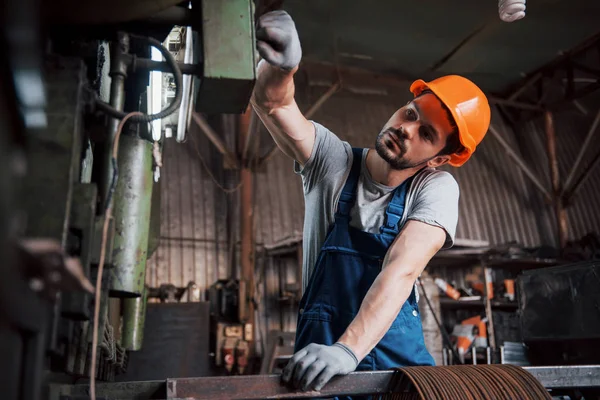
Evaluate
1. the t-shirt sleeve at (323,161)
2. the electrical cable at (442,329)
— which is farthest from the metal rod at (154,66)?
the electrical cable at (442,329)

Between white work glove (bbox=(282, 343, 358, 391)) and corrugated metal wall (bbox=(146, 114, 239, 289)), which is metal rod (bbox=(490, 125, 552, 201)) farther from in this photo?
white work glove (bbox=(282, 343, 358, 391))

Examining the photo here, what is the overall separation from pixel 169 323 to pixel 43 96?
449 centimetres

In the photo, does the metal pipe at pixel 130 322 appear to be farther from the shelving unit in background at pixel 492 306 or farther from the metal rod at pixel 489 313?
the metal rod at pixel 489 313

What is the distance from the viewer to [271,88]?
202cm

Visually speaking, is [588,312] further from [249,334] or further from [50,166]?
[50,166]

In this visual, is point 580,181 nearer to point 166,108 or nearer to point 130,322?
point 130,322

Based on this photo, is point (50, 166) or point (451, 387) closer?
point (50, 166)

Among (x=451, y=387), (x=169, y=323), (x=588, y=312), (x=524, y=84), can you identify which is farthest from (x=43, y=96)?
(x=524, y=84)

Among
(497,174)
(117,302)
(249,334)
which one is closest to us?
(117,302)

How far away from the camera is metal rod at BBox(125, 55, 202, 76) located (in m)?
1.45

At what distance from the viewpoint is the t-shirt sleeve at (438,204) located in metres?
2.12

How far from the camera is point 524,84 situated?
8.38m

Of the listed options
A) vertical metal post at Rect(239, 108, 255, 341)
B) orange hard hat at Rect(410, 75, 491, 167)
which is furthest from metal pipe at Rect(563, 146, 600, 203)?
orange hard hat at Rect(410, 75, 491, 167)

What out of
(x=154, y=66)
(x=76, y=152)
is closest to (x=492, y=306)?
(x=154, y=66)
